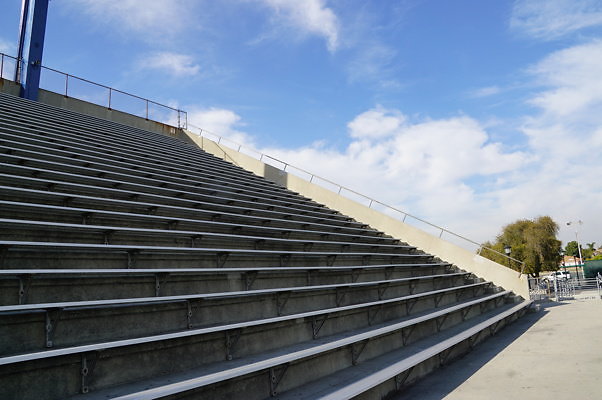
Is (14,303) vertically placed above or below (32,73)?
below

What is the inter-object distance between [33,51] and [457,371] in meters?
12.2

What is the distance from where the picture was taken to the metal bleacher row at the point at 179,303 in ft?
8.29

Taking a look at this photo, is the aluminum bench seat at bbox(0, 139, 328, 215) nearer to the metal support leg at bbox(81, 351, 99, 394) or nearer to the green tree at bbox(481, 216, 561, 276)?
the metal support leg at bbox(81, 351, 99, 394)

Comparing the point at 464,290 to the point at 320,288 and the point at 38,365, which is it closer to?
the point at 320,288

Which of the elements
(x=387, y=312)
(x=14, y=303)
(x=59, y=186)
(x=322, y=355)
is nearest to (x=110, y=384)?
(x=14, y=303)

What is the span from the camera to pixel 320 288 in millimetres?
4598

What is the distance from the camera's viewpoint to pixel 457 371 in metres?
4.18

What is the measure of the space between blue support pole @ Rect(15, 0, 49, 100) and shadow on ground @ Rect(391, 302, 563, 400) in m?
11.5

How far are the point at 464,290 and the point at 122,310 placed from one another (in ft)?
20.5

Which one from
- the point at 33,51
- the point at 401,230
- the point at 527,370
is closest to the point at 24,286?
the point at 527,370

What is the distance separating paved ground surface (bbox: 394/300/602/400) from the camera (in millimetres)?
3389

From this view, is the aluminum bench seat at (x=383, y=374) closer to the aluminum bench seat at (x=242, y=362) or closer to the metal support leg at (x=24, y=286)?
the aluminum bench seat at (x=242, y=362)

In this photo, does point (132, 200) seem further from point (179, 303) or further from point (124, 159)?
point (179, 303)

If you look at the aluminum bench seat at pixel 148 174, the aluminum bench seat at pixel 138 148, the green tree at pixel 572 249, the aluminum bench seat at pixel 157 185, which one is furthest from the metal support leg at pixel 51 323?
the green tree at pixel 572 249
